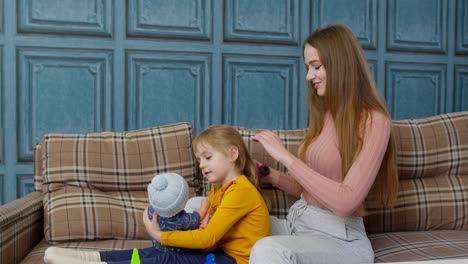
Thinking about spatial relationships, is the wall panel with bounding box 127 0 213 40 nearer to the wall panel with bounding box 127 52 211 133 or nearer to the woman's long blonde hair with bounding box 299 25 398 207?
the wall panel with bounding box 127 52 211 133

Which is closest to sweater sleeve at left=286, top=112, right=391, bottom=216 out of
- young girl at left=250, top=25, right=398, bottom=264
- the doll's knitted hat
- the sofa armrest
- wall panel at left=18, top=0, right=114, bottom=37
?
young girl at left=250, top=25, right=398, bottom=264

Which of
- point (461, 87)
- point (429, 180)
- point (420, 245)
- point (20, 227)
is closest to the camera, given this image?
point (20, 227)

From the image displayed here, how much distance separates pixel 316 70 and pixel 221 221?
22.1 inches

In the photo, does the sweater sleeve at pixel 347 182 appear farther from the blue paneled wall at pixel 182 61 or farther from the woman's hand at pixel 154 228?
the blue paneled wall at pixel 182 61

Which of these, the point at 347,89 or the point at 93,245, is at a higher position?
the point at 347,89

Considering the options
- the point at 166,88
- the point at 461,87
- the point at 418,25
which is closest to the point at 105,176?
the point at 166,88

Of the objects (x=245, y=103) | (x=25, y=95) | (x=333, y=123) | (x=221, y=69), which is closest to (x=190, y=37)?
(x=221, y=69)

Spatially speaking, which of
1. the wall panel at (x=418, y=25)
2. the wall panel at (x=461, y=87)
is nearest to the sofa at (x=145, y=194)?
the wall panel at (x=418, y=25)

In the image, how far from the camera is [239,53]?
3115 millimetres

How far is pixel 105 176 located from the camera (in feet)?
7.04

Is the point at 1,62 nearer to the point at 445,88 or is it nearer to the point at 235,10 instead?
the point at 235,10

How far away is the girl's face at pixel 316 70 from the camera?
1811 mm

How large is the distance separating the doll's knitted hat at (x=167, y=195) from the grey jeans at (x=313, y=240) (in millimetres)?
261

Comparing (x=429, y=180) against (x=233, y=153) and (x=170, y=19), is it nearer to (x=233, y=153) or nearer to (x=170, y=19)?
(x=233, y=153)
